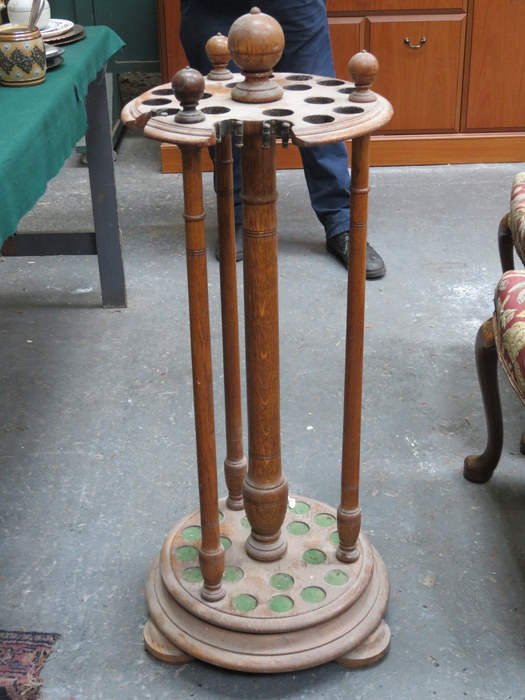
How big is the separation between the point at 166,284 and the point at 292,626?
163 cm

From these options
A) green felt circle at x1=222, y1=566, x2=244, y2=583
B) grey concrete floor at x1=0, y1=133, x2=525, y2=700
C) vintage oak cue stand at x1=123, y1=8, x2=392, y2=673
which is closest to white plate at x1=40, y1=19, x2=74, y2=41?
grey concrete floor at x1=0, y1=133, x2=525, y2=700

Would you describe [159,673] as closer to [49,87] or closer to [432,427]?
[432,427]

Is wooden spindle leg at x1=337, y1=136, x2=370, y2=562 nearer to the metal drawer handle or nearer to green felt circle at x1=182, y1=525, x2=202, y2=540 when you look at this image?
green felt circle at x1=182, y1=525, x2=202, y2=540

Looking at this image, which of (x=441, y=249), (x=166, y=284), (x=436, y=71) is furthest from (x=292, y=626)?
(x=436, y=71)

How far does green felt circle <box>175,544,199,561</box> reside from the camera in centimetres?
157

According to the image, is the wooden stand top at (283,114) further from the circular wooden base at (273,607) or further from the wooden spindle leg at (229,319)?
the circular wooden base at (273,607)

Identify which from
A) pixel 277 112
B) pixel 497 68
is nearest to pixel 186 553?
pixel 277 112

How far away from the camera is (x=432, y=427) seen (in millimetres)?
2107

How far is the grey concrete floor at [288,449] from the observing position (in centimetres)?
149

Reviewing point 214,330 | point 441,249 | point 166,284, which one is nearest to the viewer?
point 214,330

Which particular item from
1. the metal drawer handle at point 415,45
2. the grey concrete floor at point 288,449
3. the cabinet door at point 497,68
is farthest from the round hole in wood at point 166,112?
the cabinet door at point 497,68

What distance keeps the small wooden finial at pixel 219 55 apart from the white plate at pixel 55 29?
1.06 metres

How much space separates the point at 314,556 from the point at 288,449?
1.58 ft

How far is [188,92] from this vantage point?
3.76ft
